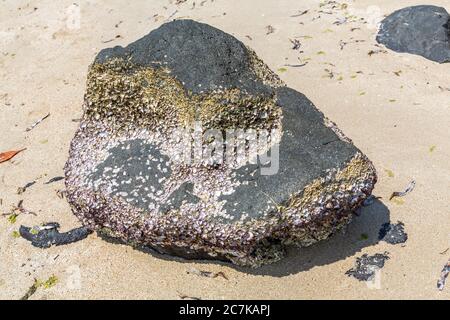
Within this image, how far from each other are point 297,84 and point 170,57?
209cm

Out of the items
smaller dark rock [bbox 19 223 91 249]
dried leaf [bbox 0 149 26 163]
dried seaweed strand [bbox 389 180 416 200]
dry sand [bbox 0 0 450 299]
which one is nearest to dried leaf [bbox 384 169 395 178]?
dry sand [bbox 0 0 450 299]

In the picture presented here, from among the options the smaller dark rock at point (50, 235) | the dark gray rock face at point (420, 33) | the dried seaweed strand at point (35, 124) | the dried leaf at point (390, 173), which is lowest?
the dried leaf at point (390, 173)

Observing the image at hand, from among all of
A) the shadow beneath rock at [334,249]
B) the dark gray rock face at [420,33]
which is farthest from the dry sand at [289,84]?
the dark gray rock face at [420,33]

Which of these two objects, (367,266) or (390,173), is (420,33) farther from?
(367,266)

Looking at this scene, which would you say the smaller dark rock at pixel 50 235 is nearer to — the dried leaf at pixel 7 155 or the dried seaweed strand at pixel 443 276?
the dried leaf at pixel 7 155

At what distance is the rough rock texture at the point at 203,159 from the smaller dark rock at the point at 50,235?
384 mm

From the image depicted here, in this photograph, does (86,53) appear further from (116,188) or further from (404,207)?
(404,207)

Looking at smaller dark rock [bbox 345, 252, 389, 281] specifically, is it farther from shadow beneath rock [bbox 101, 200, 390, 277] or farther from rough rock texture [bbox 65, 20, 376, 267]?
rough rock texture [bbox 65, 20, 376, 267]

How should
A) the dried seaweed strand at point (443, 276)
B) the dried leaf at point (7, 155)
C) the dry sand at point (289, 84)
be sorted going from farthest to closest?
the dried leaf at point (7, 155)
the dry sand at point (289, 84)
the dried seaweed strand at point (443, 276)

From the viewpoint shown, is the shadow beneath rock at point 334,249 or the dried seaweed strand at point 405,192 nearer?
the shadow beneath rock at point 334,249

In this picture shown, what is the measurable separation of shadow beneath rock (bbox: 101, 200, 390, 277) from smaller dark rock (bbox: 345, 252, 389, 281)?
8 centimetres

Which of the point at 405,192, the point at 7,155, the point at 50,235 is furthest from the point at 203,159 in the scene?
the point at 7,155

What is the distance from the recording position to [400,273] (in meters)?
3.25

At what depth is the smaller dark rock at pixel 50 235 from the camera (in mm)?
3686
